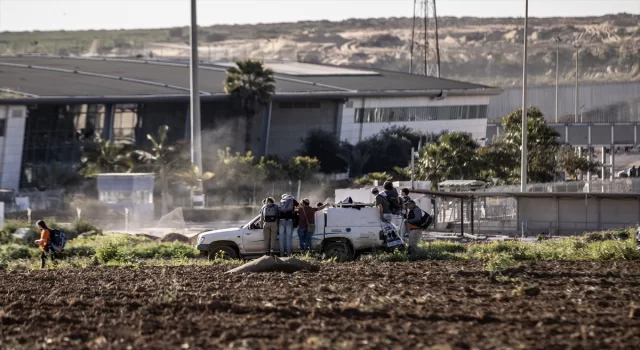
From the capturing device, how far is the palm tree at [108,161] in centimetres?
7150

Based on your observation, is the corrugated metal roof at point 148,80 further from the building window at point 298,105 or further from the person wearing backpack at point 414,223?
the person wearing backpack at point 414,223

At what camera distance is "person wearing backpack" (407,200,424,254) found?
87.1 feet

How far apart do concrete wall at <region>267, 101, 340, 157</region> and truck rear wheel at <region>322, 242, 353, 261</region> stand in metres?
63.8

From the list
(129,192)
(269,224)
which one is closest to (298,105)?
(129,192)

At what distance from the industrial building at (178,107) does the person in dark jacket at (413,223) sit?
177 ft

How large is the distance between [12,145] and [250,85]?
15.6 m

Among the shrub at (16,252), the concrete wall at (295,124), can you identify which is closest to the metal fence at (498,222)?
the shrub at (16,252)

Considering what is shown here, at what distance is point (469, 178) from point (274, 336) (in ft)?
177

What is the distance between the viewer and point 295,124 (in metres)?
92.2

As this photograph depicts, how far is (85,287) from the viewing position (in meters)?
19.6

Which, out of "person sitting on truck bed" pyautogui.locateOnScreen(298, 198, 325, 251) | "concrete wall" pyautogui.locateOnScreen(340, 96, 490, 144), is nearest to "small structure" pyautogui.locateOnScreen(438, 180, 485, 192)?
"person sitting on truck bed" pyautogui.locateOnScreen(298, 198, 325, 251)

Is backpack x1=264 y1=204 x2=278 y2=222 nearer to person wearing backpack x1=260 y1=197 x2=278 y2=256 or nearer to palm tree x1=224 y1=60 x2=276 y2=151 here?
person wearing backpack x1=260 y1=197 x2=278 y2=256

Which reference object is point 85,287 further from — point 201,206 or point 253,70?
point 253,70

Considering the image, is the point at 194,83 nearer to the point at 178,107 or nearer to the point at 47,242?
the point at 178,107
